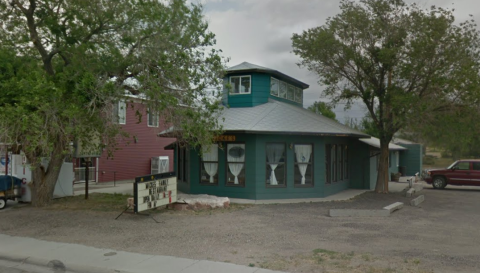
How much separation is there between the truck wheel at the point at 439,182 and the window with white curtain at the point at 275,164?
12991 mm

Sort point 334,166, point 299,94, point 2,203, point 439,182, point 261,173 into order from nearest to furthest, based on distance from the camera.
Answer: point 2,203
point 261,173
point 334,166
point 439,182
point 299,94

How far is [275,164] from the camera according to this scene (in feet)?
54.0

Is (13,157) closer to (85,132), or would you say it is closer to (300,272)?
(85,132)

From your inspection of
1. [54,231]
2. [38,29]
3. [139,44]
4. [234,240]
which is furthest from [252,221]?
[38,29]

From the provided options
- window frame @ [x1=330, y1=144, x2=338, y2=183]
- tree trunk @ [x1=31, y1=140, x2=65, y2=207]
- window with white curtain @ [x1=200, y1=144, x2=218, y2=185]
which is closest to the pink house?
window with white curtain @ [x1=200, y1=144, x2=218, y2=185]

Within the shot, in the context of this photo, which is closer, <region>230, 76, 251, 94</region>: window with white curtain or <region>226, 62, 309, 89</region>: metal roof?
<region>226, 62, 309, 89</region>: metal roof

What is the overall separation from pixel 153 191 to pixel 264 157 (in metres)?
5.21

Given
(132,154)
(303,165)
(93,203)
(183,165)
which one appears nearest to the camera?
(93,203)

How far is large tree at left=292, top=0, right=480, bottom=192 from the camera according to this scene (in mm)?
16203

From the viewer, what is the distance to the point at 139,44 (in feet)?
40.3

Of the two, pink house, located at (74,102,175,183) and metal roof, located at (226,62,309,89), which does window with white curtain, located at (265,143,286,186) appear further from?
pink house, located at (74,102,175,183)

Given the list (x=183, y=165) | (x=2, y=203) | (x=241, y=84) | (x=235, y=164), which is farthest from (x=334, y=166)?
(x=2, y=203)

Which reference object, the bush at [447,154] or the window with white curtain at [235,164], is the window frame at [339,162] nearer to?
the window with white curtain at [235,164]

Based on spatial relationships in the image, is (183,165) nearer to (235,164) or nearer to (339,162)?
(235,164)
